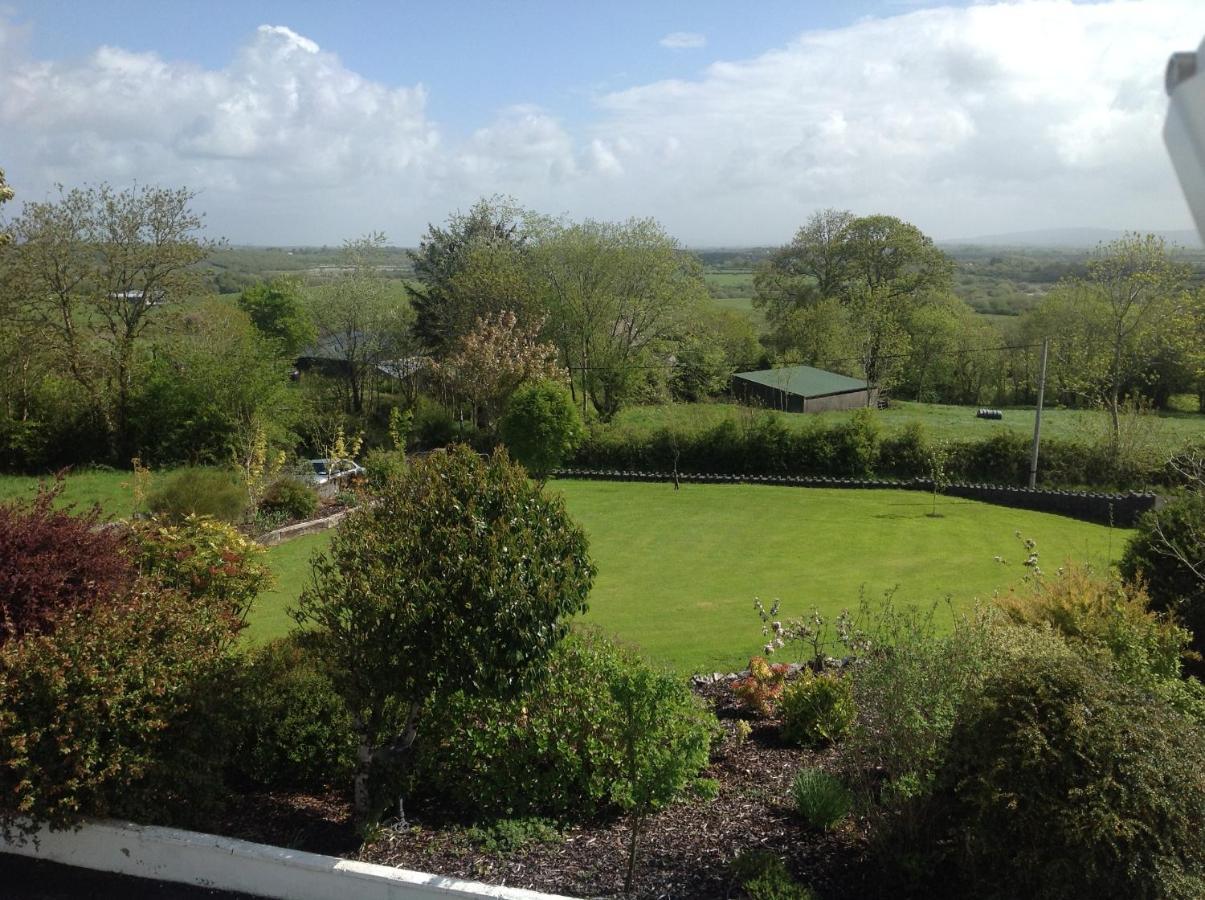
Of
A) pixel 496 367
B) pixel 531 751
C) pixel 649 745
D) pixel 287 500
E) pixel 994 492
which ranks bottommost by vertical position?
pixel 994 492

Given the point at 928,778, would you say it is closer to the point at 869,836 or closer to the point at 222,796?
the point at 869,836

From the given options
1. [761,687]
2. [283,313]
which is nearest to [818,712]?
[761,687]

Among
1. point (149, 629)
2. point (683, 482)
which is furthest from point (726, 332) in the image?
point (149, 629)

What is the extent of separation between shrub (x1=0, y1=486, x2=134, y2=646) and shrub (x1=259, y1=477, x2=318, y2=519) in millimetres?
13067

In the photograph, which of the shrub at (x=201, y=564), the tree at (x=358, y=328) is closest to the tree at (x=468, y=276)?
the tree at (x=358, y=328)

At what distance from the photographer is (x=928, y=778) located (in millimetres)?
5648

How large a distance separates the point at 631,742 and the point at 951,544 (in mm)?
15776

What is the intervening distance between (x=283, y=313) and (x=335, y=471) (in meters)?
20.4

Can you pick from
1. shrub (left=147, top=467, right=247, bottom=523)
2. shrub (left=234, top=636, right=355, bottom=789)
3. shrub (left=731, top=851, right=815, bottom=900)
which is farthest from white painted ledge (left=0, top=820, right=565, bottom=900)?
shrub (left=147, top=467, right=247, bottom=523)

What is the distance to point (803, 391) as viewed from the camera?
39531mm

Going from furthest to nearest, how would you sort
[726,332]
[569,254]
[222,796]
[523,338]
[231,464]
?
[726,332], [569,254], [523,338], [231,464], [222,796]

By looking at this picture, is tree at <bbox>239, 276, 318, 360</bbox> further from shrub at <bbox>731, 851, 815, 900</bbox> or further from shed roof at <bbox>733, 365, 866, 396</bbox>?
shrub at <bbox>731, 851, 815, 900</bbox>

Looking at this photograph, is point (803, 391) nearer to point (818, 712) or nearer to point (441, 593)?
point (818, 712)

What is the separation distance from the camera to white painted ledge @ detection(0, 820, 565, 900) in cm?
538
